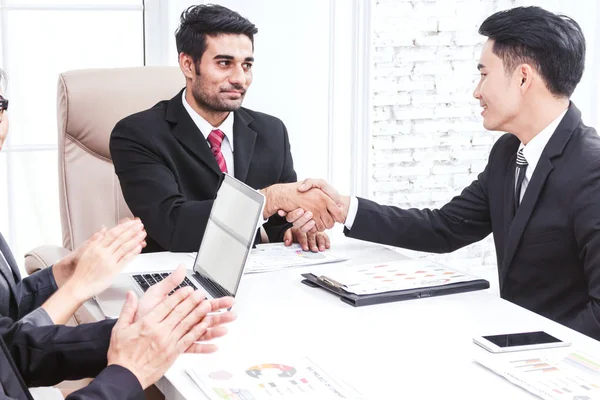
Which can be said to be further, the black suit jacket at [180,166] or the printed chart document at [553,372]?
the black suit jacket at [180,166]

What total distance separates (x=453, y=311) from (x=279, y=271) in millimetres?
511

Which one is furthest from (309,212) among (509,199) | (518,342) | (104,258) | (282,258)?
(518,342)

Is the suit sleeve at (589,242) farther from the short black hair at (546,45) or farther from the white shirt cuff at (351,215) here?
the white shirt cuff at (351,215)

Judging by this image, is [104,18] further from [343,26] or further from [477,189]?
[477,189]

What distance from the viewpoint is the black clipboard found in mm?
1797

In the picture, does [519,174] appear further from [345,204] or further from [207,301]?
[207,301]

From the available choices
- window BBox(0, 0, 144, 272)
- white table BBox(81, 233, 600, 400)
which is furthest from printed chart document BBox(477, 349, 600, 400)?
window BBox(0, 0, 144, 272)

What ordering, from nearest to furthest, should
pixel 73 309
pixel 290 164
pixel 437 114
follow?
1. pixel 73 309
2. pixel 290 164
3. pixel 437 114

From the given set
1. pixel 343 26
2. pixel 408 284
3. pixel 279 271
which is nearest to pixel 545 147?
pixel 408 284

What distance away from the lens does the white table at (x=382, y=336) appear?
1368mm

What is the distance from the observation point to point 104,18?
3.30 meters

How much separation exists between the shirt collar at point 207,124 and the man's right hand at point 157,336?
1.38 metres

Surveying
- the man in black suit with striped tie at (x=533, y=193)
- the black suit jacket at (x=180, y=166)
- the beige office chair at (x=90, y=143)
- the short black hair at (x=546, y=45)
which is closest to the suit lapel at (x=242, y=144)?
the black suit jacket at (x=180, y=166)

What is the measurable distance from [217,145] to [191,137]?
0.12m
